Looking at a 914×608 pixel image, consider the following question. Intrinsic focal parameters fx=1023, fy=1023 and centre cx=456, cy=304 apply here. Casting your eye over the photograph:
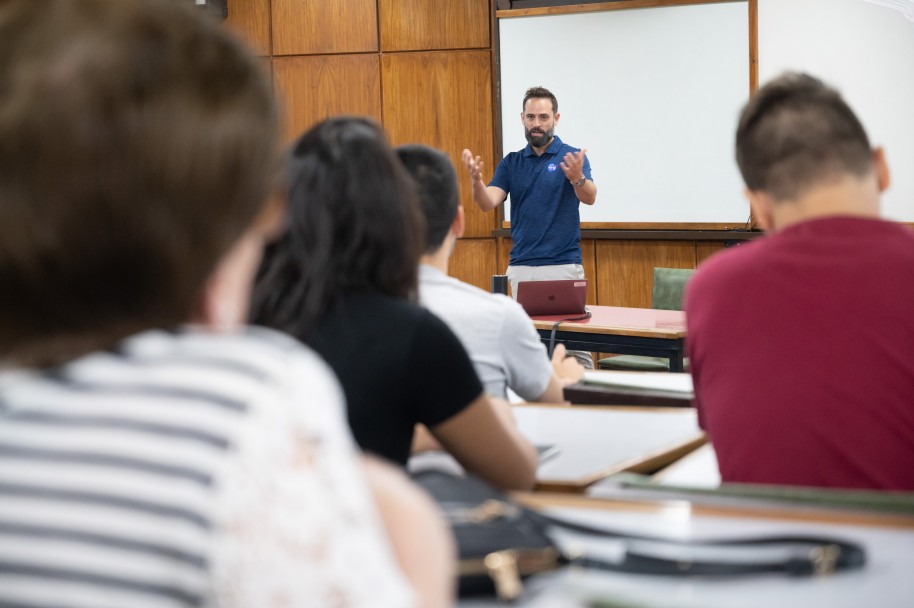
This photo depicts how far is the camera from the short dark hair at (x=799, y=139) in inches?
70.0

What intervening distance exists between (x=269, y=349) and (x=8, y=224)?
17cm

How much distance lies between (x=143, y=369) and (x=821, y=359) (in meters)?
1.25

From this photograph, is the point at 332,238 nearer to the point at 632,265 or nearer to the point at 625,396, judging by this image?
the point at 625,396

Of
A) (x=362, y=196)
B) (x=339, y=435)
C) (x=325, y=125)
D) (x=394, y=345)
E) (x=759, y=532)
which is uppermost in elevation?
(x=325, y=125)

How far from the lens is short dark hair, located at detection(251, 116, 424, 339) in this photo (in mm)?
1669

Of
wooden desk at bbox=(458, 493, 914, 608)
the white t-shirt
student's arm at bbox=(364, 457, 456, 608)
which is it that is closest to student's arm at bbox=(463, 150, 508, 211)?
the white t-shirt

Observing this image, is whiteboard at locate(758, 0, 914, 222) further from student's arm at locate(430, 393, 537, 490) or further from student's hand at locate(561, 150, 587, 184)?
student's arm at locate(430, 393, 537, 490)

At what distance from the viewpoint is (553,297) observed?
4586mm

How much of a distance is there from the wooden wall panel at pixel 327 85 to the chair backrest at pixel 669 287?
312 cm

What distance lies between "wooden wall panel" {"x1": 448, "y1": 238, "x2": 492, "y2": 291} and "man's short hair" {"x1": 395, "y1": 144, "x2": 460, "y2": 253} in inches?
202

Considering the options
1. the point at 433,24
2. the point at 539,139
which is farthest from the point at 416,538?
the point at 433,24

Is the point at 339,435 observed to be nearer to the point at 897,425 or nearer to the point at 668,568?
the point at 668,568

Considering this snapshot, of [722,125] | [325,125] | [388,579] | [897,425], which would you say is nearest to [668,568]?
[897,425]

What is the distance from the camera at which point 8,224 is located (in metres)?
0.61
